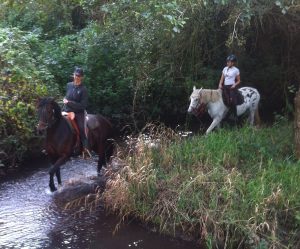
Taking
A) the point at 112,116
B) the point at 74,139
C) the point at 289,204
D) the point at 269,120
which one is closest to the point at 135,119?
the point at 112,116

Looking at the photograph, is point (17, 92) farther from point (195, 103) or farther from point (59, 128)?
point (195, 103)

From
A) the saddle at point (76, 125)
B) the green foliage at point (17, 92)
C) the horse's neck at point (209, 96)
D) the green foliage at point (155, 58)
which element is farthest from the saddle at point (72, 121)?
the horse's neck at point (209, 96)

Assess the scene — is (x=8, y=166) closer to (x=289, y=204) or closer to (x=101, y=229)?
(x=101, y=229)

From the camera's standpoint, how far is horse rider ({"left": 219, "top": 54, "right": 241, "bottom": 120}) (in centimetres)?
1389

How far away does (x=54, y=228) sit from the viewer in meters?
8.89

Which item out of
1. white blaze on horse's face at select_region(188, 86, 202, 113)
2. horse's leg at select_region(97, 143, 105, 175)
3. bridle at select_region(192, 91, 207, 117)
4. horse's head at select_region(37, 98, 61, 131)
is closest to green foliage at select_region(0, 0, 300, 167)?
white blaze on horse's face at select_region(188, 86, 202, 113)

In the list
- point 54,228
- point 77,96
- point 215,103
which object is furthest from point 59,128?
point 215,103

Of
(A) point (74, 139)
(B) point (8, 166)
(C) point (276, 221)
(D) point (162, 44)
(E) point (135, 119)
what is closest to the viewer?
(C) point (276, 221)

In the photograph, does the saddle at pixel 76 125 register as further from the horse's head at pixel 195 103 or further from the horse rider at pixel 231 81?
the horse rider at pixel 231 81

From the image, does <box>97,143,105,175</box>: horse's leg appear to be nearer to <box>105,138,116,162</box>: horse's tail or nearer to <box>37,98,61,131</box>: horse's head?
<box>105,138,116,162</box>: horse's tail

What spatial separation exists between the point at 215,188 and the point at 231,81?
19.7 ft

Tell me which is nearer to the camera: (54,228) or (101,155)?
(54,228)

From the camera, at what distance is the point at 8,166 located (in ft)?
40.6

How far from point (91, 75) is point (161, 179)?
770 centimetres
